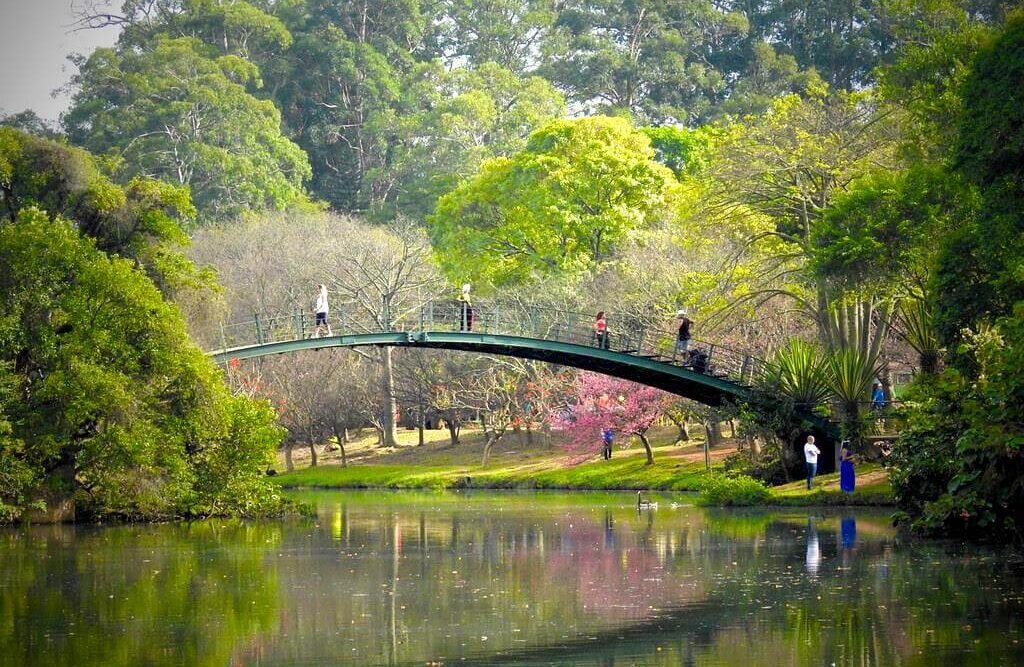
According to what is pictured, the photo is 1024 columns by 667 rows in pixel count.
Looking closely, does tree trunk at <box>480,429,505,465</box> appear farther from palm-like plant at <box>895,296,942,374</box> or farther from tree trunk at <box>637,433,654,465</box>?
palm-like plant at <box>895,296,942,374</box>

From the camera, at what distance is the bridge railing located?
44.4 meters

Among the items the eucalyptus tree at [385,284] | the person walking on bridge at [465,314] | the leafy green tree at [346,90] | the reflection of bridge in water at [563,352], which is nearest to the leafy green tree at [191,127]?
the leafy green tree at [346,90]

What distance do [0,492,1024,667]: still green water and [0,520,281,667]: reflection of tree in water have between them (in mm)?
46

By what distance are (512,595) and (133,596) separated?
5368 millimetres

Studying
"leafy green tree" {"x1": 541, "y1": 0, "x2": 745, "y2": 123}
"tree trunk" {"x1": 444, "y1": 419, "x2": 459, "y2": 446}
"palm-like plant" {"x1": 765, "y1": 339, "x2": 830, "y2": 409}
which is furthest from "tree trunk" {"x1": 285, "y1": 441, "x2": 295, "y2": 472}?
"leafy green tree" {"x1": 541, "y1": 0, "x2": 745, "y2": 123}

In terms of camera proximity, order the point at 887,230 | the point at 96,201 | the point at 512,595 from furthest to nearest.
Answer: the point at 96,201 → the point at 887,230 → the point at 512,595

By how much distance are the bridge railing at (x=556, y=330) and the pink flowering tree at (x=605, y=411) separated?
139cm

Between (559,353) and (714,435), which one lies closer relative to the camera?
(559,353)

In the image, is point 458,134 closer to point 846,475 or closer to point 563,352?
point 563,352

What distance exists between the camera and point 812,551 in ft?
94.6

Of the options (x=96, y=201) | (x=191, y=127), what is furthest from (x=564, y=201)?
(x=191, y=127)

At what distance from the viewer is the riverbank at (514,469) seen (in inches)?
2048

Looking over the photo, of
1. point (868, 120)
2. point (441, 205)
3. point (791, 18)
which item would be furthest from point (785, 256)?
point (791, 18)

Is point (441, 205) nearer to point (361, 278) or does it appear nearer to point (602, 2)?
point (361, 278)
